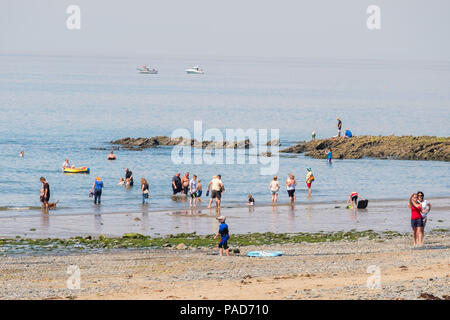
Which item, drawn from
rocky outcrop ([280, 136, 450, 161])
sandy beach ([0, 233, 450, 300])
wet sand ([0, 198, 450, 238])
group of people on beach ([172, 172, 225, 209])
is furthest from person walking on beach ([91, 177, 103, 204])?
rocky outcrop ([280, 136, 450, 161])

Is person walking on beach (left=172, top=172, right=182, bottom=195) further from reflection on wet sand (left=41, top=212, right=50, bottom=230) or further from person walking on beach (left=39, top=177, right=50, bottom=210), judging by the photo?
reflection on wet sand (left=41, top=212, right=50, bottom=230)

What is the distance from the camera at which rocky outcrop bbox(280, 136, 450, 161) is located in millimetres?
63562

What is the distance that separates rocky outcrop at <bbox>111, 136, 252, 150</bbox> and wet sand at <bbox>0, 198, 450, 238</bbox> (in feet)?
108

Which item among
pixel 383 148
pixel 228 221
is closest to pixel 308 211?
pixel 228 221

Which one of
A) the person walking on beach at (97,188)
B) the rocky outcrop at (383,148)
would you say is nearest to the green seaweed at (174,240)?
the person walking on beach at (97,188)

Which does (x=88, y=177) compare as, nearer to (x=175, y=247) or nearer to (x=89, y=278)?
(x=175, y=247)

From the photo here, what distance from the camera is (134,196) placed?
145 ft

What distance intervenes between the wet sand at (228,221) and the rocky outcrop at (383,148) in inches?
1005

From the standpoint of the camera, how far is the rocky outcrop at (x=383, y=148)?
209ft

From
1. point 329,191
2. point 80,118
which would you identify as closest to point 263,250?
point 329,191

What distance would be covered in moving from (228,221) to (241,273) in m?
12.8

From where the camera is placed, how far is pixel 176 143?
73688 millimetres
